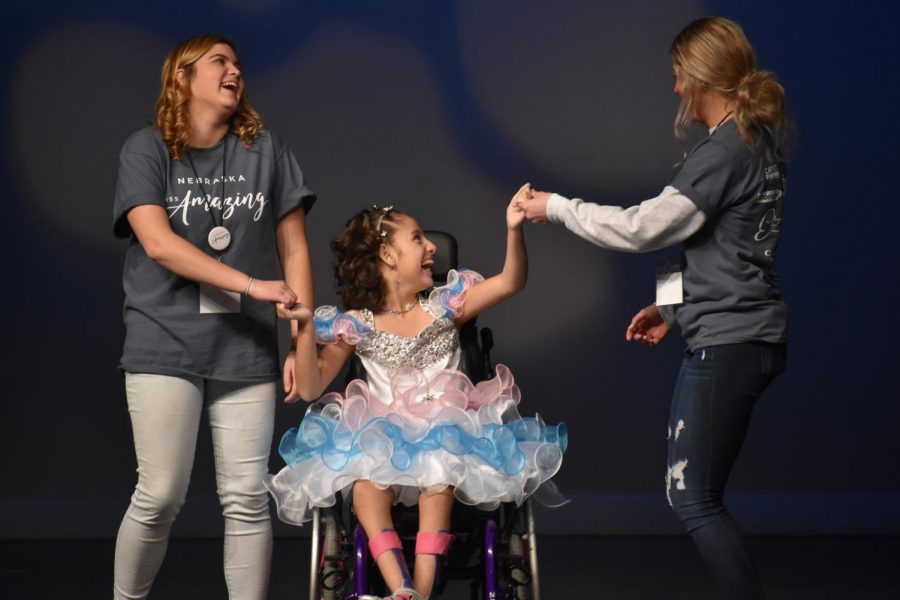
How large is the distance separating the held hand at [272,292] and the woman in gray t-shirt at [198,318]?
0.10 m

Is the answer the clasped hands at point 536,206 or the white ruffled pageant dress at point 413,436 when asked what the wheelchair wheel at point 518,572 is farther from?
the clasped hands at point 536,206

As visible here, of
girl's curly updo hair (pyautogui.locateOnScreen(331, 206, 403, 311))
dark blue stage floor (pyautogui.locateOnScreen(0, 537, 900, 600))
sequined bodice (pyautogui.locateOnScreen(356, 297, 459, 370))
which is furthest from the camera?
dark blue stage floor (pyautogui.locateOnScreen(0, 537, 900, 600))

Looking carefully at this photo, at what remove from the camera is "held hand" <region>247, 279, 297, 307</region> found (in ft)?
8.48

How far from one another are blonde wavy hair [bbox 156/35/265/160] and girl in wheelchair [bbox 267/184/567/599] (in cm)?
47

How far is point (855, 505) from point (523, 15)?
2.34 metres

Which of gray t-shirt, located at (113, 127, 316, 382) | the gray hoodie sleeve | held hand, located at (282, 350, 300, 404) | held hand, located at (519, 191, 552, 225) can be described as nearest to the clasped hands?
held hand, located at (519, 191, 552, 225)

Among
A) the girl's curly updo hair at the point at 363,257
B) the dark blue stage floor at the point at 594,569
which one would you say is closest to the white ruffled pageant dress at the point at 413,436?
the girl's curly updo hair at the point at 363,257

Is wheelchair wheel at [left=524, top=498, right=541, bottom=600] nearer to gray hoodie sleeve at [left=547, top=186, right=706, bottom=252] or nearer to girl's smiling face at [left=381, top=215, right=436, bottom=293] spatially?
gray hoodie sleeve at [left=547, top=186, right=706, bottom=252]

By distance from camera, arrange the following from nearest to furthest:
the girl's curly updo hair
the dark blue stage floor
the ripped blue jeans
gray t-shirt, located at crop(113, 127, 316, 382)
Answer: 1. the ripped blue jeans
2. gray t-shirt, located at crop(113, 127, 316, 382)
3. the girl's curly updo hair
4. the dark blue stage floor

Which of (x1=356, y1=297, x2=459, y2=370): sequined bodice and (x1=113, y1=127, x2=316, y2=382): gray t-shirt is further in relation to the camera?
(x1=356, y1=297, x2=459, y2=370): sequined bodice

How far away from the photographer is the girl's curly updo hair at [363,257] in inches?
126

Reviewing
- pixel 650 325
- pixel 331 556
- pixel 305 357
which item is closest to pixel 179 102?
pixel 305 357

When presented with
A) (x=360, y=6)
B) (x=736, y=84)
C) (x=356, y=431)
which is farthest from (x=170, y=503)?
(x=360, y=6)

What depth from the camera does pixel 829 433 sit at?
4844mm
